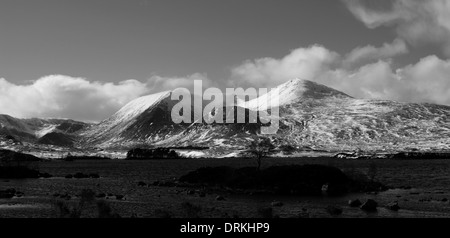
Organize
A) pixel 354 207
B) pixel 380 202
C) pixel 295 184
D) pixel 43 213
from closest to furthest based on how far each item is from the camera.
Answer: pixel 43 213 → pixel 354 207 → pixel 380 202 → pixel 295 184

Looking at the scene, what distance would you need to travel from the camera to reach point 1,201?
105m
